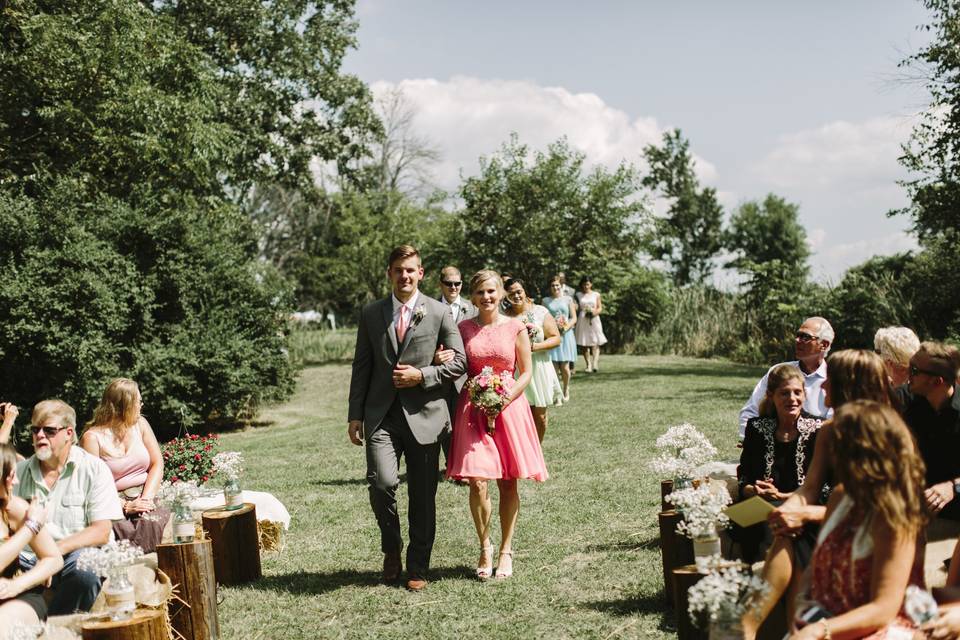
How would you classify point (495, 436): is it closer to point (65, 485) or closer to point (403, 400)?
point (403, 400)

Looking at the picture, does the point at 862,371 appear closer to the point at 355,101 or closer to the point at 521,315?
the point at 521,315

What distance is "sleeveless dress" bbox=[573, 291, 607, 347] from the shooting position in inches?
779

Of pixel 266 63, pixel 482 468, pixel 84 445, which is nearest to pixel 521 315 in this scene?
pixel 482 468

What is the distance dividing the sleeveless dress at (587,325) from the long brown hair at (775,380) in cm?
1457

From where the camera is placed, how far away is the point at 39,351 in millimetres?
15062

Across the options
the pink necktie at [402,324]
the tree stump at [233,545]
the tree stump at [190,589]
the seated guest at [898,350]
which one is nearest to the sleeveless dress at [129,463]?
the tree stump at [233,545]

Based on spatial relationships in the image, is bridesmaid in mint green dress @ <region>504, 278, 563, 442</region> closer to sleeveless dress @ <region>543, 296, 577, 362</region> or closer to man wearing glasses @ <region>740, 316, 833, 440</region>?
man wearing glasses @ <region>740, 316, 833, 440</region>

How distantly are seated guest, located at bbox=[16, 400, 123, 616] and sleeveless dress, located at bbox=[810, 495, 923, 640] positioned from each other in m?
3.94

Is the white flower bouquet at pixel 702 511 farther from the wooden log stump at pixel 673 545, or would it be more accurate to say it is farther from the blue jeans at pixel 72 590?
the blue jeans at pixel 72 590

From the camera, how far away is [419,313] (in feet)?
20.6

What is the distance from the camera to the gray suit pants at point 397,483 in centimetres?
615

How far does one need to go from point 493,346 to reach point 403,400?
0.78 m

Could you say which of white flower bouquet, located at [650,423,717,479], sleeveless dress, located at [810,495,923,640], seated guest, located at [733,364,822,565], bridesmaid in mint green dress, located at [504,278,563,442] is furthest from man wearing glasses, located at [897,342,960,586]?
bridesmaid in mint green dress, located at [504,278,563,442]

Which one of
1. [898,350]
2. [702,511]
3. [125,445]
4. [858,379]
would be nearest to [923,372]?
[898,350]
